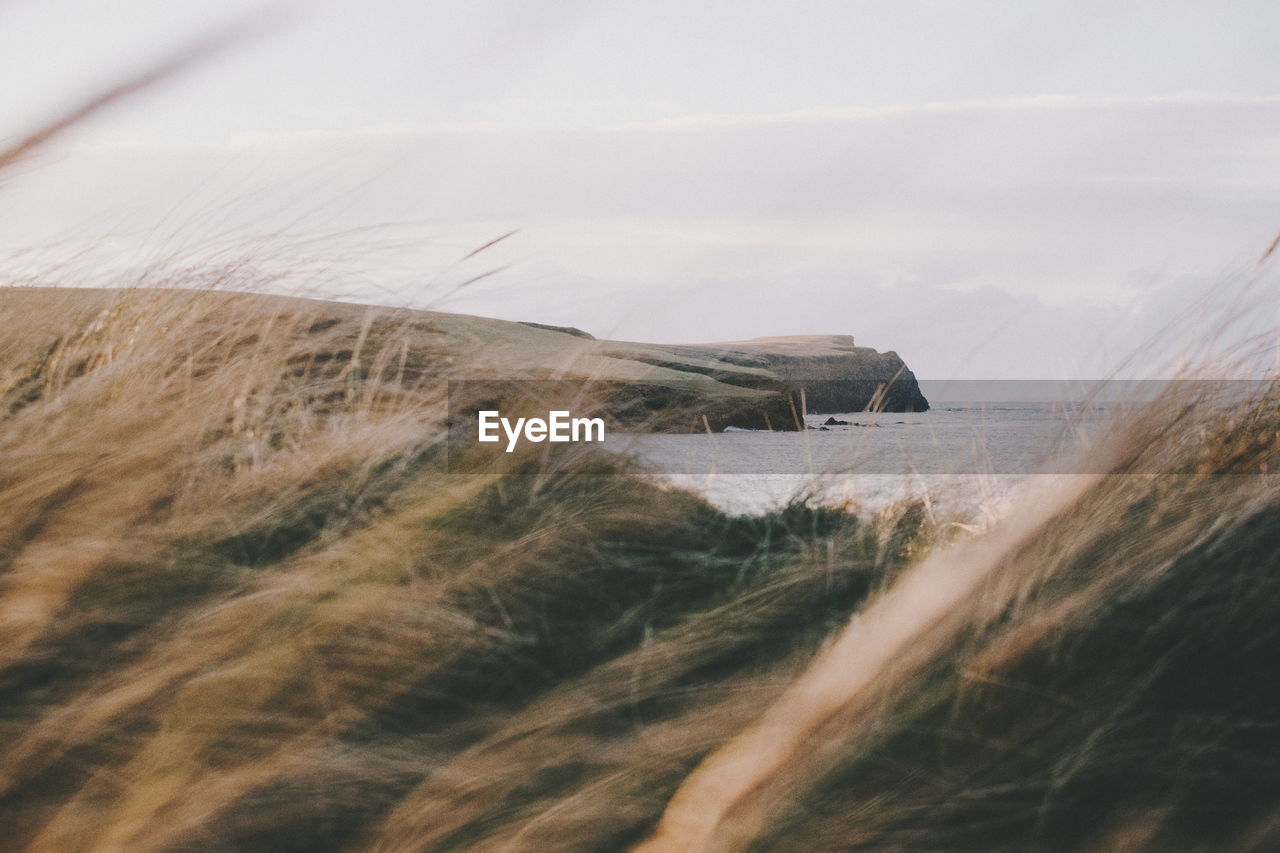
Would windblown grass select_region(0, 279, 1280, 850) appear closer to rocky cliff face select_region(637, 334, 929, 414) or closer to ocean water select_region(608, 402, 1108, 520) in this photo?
ocean water select_region(608, 402, 1108, 520)

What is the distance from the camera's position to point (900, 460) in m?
1.39

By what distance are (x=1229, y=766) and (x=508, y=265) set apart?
0.97 meters

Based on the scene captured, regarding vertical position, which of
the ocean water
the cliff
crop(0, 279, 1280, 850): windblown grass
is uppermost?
the cliff

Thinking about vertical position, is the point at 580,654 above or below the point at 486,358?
below

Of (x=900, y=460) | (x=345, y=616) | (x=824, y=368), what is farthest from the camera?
(x=824, y=368)

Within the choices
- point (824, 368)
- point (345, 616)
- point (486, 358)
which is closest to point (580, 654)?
point (345, 616)

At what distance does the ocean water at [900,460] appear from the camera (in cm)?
125

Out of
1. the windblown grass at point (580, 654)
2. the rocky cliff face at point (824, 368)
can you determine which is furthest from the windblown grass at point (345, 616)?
the rocky cliff face at point (824, 368)

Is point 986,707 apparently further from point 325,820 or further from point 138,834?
point 138,834

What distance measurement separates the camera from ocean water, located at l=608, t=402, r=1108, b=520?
49.2 inches

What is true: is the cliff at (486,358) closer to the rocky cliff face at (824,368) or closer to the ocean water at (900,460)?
the ocean water at (900,460)

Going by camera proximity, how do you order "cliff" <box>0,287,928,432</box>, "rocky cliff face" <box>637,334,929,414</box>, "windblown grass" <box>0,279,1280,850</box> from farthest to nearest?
"rocky cliff face" <box>637,334,929,414</box> < "cliff" <box>0,287,928,432</box> < "windblown grass" <box>0,279,1280,850</box>

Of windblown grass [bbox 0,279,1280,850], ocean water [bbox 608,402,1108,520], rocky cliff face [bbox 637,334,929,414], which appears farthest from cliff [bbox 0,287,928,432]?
rocky cliff face [bbox 637,334,929,414]

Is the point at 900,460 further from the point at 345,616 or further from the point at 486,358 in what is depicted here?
the point at 345,616
